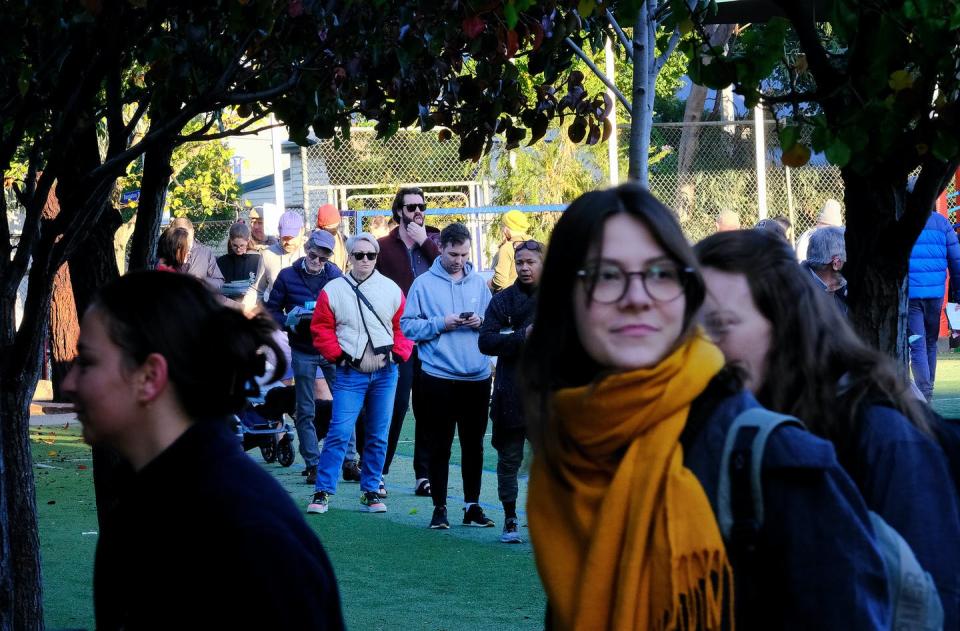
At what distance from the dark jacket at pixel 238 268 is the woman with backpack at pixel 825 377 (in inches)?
453

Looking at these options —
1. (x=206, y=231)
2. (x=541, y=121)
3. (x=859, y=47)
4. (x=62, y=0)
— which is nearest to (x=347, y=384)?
(x=541, y=121)

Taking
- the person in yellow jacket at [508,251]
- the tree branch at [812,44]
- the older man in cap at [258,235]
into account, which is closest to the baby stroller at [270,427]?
the person in yellow jacket at [508,251]

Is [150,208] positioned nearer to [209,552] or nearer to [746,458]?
[209,552]

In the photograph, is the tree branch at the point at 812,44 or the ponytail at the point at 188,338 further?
the tree branch at the point at 812,44

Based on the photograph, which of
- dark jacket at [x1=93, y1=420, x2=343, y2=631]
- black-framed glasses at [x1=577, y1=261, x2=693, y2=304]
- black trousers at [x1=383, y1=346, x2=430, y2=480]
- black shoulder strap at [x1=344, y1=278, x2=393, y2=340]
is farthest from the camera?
black trousers at [x1=383, y1=346, x2=430, y2=480]

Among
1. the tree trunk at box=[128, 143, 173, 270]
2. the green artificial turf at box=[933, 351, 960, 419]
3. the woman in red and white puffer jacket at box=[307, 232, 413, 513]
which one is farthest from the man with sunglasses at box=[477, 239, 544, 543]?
the green artificial turf at box=[933, 351, 960, 419]

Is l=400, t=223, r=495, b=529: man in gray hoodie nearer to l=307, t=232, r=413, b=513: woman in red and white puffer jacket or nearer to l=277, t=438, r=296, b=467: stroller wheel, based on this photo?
l=307, t=232, r=413, b=513: woman in red and white puffer jacket

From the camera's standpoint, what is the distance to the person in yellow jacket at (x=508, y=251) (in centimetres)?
1276

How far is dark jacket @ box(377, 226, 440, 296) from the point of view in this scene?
12242 mm

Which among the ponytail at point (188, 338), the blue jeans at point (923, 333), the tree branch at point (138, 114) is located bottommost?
the blue jeans at point (923, 333)

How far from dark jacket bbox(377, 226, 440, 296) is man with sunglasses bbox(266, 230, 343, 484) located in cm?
45

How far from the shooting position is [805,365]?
3037mm

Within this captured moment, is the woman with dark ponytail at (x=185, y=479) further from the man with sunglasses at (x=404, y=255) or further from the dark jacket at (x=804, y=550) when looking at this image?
the man with sunglasses at (x=404, y=255)

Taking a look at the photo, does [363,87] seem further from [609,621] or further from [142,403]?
[609,621]
